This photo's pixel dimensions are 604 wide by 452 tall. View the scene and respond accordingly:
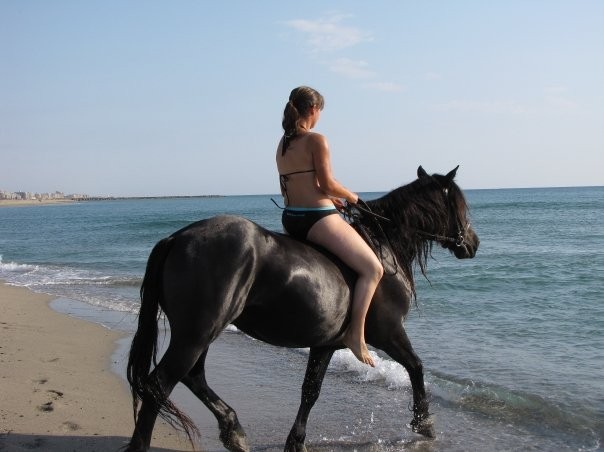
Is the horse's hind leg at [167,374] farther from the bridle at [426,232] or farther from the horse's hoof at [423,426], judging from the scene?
the horse's hoof at [423,426]

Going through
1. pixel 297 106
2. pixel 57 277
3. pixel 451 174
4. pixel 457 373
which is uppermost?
pixel 297 106

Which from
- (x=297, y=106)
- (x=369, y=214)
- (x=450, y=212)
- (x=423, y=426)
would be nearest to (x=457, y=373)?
(x=423, y=426)

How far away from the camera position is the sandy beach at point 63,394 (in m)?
4.86

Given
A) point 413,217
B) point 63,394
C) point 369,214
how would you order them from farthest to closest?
point 63,394, point 413,217, point 369,214

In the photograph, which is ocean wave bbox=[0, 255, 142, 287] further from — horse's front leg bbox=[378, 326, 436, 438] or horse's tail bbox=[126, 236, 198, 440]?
horse's tail bbox=[126, 236, 198, 440]

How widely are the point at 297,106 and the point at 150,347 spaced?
196cm

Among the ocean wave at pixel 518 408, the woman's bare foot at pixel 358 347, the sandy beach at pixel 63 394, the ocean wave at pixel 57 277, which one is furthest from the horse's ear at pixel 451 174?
the ocean wave at pixel 57 277

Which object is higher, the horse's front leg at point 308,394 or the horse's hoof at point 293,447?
the horse's front leg at point 308,394

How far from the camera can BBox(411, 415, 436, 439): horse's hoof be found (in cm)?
508

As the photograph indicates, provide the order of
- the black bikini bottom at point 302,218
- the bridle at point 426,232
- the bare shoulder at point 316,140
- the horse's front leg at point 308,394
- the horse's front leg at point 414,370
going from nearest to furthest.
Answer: the bare shoulder at point 316,140, the black bikini bottom at point 302,218, the horse's front leg at point 308,394, the horse's front leg at point 414,370, the bridle at point 426,232

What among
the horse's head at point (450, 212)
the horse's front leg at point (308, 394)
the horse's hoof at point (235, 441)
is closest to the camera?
the horse's hoof at point (235, 441)

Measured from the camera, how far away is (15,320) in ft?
33.1

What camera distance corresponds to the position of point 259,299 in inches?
161

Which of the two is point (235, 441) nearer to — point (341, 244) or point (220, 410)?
point (220, 410)
